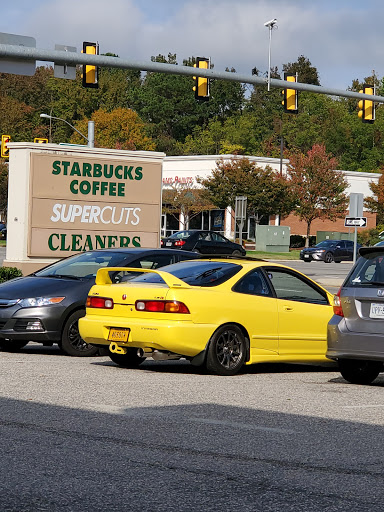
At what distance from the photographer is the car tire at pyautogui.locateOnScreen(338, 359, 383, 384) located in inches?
446

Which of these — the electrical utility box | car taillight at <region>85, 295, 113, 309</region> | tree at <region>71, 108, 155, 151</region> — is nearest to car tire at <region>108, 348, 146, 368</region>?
car taillight at <region>85, 295, 113, 309</region>

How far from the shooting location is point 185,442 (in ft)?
23.3

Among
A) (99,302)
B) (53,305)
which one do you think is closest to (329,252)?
(53,305)

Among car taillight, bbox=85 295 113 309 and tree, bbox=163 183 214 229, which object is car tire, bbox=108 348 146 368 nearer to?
car taillight, bbox=85 295 113 309

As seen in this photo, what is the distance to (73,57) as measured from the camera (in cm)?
2348

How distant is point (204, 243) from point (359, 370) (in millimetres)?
35782

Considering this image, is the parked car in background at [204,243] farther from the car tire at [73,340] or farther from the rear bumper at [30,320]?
the rear bumper at [30,320]

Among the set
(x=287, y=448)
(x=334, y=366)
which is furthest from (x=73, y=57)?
(x=287, y=448)

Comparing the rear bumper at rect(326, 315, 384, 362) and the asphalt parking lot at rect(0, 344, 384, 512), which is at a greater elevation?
the rear bumper at rect(326, 315, 384, 362)

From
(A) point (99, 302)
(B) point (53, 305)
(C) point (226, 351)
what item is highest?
(A) point (99, 302)

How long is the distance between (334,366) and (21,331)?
424 centimetres

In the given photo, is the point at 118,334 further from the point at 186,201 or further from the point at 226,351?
the point at 186,201

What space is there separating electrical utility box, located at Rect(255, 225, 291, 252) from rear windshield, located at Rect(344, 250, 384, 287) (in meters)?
59.2

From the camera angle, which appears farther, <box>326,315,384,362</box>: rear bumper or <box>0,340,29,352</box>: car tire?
<box>0,340,29,352</box>: car tire
